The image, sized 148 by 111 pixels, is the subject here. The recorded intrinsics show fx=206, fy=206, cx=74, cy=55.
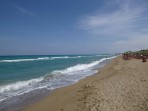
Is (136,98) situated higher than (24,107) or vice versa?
(136,98)

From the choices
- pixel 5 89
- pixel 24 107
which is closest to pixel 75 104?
pixel 24 107

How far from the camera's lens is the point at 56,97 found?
9.90 metres

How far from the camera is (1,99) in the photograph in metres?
10.0

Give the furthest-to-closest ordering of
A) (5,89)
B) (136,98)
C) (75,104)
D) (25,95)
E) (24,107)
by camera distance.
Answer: (5,89) < (25,95) < (24,107) < (75,104) < (136,98)

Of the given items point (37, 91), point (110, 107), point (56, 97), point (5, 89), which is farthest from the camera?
point (5, 89)

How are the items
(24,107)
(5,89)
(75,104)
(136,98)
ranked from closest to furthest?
(136,98) → (75,104) → (24,107) → (5,89)

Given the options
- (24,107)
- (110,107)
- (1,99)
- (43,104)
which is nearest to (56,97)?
(43,104)

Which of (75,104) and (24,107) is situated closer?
(75,104)

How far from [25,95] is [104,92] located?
4194 mm

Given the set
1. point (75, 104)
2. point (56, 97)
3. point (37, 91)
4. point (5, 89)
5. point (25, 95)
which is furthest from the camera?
point (5, 89)

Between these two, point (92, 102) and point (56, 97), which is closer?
point (92, 102)

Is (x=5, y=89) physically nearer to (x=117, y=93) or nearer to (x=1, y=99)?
(x=1, y=99)

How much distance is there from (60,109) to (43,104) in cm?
135

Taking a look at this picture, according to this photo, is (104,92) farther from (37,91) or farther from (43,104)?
(37,91)
